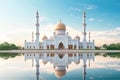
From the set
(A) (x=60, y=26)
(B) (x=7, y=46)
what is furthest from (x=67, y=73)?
(B) (x=7, y=46)

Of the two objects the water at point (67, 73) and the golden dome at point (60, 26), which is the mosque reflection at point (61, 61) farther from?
the golden dome at point (60, 26)

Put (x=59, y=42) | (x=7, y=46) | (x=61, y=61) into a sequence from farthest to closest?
(x=7, y=46) → (x=59, y=42) → (x=61, y=61)

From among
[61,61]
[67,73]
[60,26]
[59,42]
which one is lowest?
[67,73]

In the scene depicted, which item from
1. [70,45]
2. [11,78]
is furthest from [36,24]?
[11,78]

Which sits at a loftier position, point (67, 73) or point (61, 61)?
point (61, 61)

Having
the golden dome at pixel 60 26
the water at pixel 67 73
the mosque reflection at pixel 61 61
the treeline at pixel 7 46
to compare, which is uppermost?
the golden dome at pixel 60 26

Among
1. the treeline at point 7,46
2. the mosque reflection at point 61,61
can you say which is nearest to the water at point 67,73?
the mosque reflection at point 61,61

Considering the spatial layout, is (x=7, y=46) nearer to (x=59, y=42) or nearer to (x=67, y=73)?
(x=59, y=42)

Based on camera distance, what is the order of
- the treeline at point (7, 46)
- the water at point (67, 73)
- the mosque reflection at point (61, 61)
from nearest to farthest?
the water at point (67, 73) → the mosque reflection at point (61, 61) → the treeline at point (7, 46)

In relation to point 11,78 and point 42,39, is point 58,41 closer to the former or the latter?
point 42,39

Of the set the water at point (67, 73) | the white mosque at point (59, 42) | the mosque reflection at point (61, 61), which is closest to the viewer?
the water at point (67, 73)

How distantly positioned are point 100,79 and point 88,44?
93.1 ft

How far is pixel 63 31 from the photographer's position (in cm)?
3453

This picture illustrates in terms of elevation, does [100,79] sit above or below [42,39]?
below
